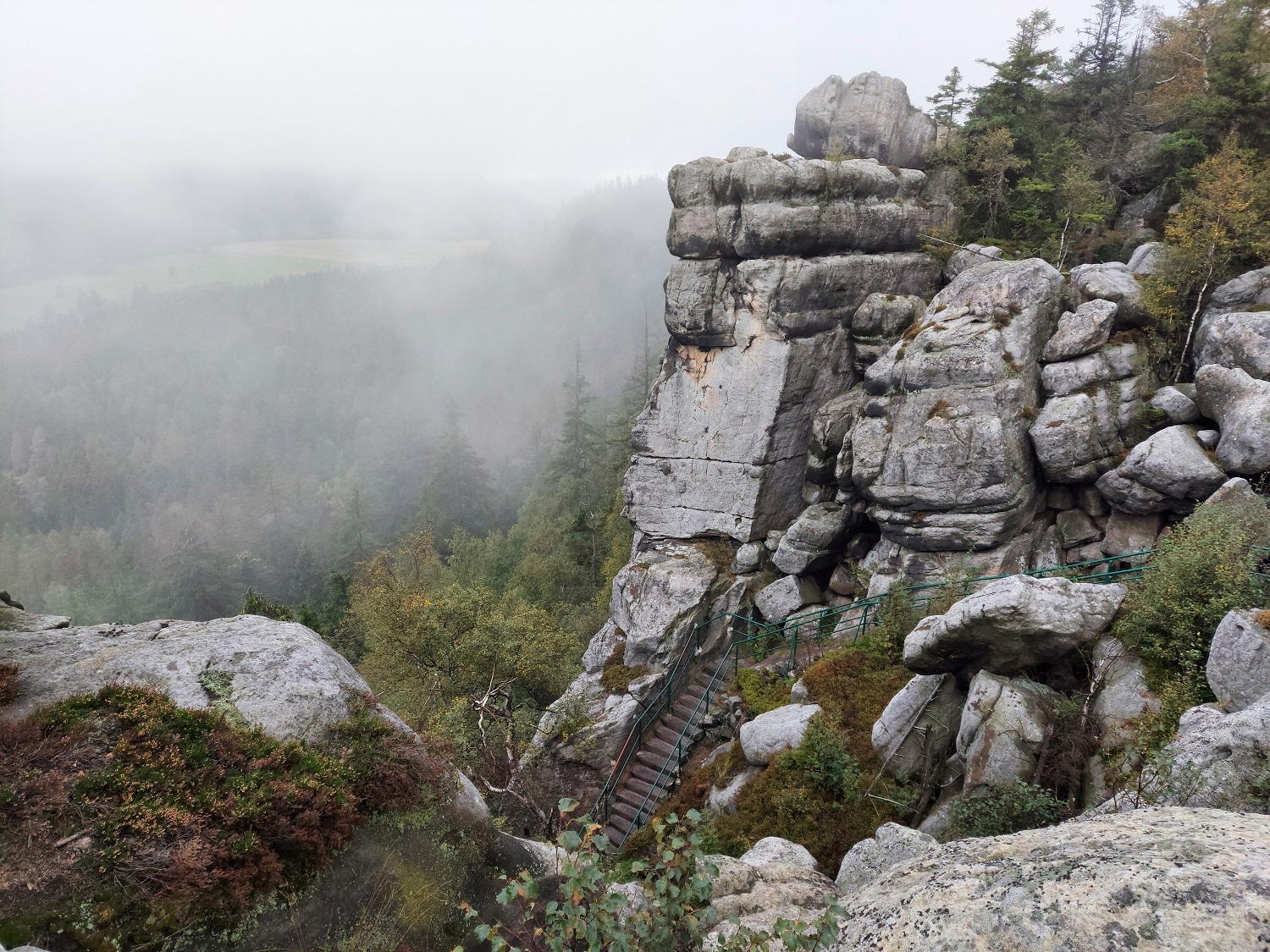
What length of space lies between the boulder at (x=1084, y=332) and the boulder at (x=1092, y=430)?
1179 millimetres

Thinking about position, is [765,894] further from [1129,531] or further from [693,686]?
[1129,531]

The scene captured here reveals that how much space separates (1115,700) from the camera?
8664 mm

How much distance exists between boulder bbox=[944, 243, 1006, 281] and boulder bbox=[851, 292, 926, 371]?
223cm

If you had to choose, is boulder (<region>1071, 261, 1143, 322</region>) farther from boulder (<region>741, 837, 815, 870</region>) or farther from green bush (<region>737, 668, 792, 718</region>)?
boulder (<region>741, 837, 815, 870</region>)

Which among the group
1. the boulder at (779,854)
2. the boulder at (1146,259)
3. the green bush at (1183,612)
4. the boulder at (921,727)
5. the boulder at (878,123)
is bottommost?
the boulder at (779,854)

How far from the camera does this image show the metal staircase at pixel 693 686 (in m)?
16.7

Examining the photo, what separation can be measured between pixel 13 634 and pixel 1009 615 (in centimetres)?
1257

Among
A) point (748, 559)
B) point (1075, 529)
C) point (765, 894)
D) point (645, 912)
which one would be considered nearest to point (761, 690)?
point (748, 559)

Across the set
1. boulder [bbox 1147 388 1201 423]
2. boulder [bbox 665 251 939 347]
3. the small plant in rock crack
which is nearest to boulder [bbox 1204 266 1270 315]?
boulder [bbox 1147 388 1201 423]

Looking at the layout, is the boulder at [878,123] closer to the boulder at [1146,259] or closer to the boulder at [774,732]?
the boulder at [1146,259]

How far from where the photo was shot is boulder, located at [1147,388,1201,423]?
1648cm

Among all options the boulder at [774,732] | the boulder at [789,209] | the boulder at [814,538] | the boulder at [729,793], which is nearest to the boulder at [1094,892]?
the boulder at [774,732]

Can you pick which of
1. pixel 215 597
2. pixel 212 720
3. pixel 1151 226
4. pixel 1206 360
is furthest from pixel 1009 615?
pixel 215 597

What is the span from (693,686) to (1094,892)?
688 inches
